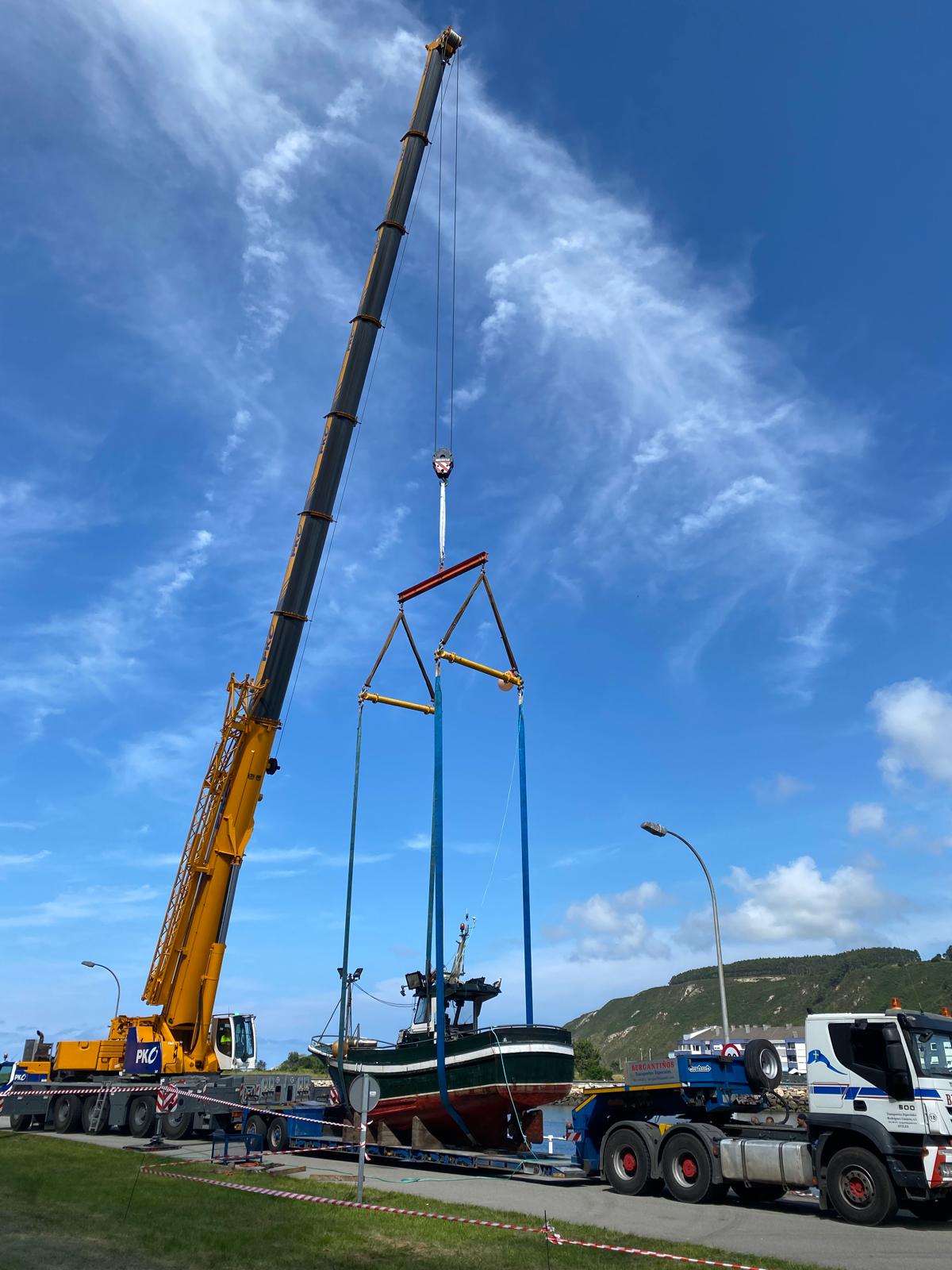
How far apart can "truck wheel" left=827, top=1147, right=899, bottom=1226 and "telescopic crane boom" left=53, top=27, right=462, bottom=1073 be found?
15.6m

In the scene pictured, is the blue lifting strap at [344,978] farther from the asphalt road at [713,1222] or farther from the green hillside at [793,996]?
the green hillside at [793,996]

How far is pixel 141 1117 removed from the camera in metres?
23.8

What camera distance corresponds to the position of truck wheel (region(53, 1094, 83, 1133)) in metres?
26.0

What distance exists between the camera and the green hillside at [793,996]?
143 meters

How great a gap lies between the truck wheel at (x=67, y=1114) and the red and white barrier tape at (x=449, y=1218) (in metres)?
11.2

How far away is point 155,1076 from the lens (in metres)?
23.9

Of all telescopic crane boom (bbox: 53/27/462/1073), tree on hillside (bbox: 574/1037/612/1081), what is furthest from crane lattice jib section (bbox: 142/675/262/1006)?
tree on hillside (bbox: 574/1037/612/1081)

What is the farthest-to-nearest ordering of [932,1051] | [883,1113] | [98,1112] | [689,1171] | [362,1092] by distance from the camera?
1. [98,1112]
2. [689,1171]
3. [362,1092]
4. [932,1051]
5. [883,1113]

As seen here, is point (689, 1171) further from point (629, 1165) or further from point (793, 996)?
point (793, 996)

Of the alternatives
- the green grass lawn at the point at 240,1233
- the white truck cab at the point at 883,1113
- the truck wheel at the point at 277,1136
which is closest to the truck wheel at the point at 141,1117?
the truck wheel at the point at 277,1136

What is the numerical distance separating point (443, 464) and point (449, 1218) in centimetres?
1666

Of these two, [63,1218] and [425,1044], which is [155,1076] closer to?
[425,1044]

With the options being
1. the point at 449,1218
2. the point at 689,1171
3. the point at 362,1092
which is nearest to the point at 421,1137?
the point at 689,1171

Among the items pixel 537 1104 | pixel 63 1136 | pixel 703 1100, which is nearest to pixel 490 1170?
pixel 537 1104
